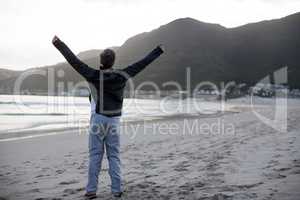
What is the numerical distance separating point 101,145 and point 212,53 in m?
149

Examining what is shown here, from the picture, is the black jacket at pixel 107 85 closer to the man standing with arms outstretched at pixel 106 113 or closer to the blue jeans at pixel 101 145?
the man standing with arms outstretched at pixel 106 113

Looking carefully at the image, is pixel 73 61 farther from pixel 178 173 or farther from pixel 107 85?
pixel 178 173

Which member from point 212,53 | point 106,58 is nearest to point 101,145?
point 106,58

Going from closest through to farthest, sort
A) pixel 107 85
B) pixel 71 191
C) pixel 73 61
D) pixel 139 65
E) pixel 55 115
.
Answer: pixel 73 61, pixel 107 85, pixel 139 65, pixel 71 191, pixel 55 115

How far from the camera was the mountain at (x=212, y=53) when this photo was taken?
132375mm

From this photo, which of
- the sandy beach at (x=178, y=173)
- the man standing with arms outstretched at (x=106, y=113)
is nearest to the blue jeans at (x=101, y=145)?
the man standing with arms outstretched at (x=106, y=113)

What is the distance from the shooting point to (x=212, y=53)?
493 ft

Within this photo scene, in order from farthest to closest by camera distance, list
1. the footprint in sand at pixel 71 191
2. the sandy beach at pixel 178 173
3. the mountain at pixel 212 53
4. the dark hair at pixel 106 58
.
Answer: the mountain at pixel 212 53 → the footprint in sand at pixel 71 191 → the dark hair at pixel 106 58 → the sandy beach at pixel 178 173

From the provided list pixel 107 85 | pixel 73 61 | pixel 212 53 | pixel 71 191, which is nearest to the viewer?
pixel 73 61

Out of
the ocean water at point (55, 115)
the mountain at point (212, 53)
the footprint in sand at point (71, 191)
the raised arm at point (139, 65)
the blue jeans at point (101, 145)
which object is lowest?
the ocean water at point (55, 115)

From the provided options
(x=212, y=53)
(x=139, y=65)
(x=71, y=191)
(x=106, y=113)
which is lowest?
(x=71, y=191)

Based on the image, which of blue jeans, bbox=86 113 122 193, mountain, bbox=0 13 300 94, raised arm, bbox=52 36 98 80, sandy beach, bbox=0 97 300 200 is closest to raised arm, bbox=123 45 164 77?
raised arm, bbox=52 36 98 80

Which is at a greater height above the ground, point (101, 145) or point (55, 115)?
point (101, 145)

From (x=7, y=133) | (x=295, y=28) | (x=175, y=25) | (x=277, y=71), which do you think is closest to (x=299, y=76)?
(x=277, y=71)
